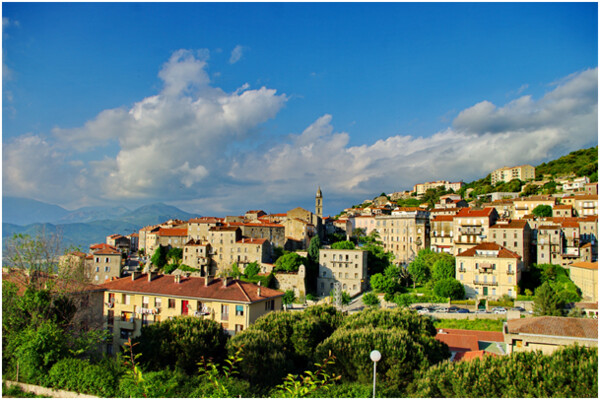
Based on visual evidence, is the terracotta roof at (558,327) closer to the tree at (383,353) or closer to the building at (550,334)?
the building at (550,334)

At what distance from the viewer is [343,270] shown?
54719 mm

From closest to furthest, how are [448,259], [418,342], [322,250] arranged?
[418,342] → [448,259] → [322,250]

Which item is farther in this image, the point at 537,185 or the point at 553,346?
the point at 537,185

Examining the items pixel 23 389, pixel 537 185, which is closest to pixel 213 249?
pixel 23 389

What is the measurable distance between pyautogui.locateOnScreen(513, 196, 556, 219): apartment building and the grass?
39.3 metres

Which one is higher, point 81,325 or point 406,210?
point 406,210

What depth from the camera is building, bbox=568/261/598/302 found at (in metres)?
40.7

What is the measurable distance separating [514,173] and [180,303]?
10277 centimetres

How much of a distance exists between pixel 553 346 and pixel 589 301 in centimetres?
2798

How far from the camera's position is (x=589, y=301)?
132ft

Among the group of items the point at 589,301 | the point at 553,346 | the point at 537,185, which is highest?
the point at 537,185

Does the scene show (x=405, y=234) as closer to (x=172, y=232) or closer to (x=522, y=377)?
(x=172, y=232)

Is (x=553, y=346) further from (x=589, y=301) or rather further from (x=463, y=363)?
A: (x=589, y=301)

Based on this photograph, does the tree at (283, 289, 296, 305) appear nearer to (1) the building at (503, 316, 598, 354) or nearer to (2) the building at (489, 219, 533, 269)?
(2) the building at (489, 219, 533, 269)
